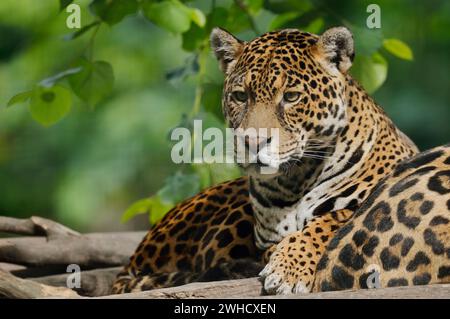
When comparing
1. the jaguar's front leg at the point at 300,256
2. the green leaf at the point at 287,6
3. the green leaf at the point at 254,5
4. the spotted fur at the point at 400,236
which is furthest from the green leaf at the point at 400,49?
the spotted fur at the point at 400,236

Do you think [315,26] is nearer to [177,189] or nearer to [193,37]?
[193,37]

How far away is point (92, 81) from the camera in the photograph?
7.43 m

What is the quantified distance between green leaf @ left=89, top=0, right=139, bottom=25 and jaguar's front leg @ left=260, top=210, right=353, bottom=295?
2577 mm

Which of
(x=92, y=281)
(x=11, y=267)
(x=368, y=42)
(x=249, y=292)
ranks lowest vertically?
(x=249, y=292)

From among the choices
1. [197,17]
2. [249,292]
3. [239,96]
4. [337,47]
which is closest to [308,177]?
[239,96]

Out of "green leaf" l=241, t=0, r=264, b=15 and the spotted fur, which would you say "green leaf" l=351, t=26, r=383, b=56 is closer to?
"green leaf" l=241, t=0, r=264, b=15

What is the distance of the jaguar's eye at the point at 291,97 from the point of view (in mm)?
5688

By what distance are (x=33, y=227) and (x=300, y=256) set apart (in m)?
2.51

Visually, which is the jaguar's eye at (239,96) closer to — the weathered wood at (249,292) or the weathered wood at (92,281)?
the weathered wood at (249,292)

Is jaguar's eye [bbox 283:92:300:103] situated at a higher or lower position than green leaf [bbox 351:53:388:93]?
lower

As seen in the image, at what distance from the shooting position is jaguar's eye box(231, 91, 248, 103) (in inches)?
227

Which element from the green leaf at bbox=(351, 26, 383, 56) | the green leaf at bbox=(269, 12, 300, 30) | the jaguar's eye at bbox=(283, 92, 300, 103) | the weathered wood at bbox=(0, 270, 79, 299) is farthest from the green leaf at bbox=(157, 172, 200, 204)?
the weathered wood at bbox=(0, 270, 79, 299)
